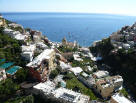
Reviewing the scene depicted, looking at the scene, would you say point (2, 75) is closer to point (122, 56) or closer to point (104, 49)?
point (122, 56)

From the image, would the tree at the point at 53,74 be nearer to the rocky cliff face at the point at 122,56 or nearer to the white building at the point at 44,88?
the white building at the point at 44,88

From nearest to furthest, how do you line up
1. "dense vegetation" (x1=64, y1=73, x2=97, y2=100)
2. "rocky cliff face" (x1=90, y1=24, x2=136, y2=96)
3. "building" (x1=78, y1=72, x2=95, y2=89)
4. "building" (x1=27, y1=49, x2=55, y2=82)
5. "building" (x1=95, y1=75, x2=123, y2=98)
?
"building" (x1=27, y1=49, x2=55, y2=82)
"dense vegetation" (x1=64, y1=73, x2=97, y2=100)
"building" (x1=95, y1=75, x2=123, y2=98)
"building" (x1=78, y1=72, x2=95, y2=89)
"rocky cliff face" (x1=90, y1=24, x2=136, y2=96)

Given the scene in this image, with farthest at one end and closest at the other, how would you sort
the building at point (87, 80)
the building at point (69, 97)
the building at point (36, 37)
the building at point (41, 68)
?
the building at point (36, 37)
the building at point (87, 80)
the building at point (41, 68)
the building at point (69, 97)

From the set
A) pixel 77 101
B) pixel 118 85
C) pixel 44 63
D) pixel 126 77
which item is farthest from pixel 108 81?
pixel 44 63

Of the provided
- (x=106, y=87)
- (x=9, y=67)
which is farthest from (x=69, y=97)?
(x=9, y=67)

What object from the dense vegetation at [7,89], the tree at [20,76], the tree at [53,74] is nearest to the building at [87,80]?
the tree at [53,74]

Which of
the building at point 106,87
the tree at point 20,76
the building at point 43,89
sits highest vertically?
Answer: the tree at point 20,76

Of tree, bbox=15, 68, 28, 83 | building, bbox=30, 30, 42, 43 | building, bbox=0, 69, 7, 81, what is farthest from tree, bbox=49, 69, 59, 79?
building, bbox=30, 30, 42, 43

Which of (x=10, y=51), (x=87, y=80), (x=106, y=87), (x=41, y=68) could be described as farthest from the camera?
(x=10, y=51)

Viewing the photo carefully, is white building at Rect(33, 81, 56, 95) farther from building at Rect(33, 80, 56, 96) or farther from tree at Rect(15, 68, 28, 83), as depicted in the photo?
tree at Rect(15, 68, 28, 83)

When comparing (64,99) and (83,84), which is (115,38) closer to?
(83,84)

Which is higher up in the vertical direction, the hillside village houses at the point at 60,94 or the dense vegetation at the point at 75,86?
the hillside village houses at the point at 60,94
